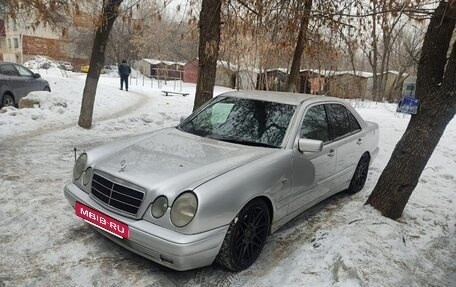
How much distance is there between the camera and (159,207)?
2.84 meters

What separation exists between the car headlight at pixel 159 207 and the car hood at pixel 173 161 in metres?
0.04

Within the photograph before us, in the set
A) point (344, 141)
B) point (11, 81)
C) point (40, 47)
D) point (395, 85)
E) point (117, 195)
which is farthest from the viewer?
point (40, 47)

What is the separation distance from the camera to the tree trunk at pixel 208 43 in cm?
613

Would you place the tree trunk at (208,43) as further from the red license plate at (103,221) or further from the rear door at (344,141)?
the red license plate at (103,221)

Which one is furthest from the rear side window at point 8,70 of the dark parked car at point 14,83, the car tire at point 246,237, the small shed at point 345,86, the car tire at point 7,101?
the small shed at point 345,86

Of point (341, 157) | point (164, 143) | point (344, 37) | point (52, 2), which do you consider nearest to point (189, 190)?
point (164, 143)

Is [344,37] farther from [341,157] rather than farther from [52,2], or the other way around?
[52,2]

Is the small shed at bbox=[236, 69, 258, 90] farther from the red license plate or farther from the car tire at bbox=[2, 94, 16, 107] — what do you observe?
the red license plate

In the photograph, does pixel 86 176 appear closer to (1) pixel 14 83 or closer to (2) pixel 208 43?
(2) pixel 208 43

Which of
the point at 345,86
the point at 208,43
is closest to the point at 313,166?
the point at 208,43

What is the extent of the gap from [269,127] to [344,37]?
488 centimetres

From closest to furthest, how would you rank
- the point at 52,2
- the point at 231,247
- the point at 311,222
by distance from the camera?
the point at 231,247
the point at 311,222
the point at 52,2

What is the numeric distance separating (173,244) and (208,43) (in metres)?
4.20

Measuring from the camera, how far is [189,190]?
2.80 m
